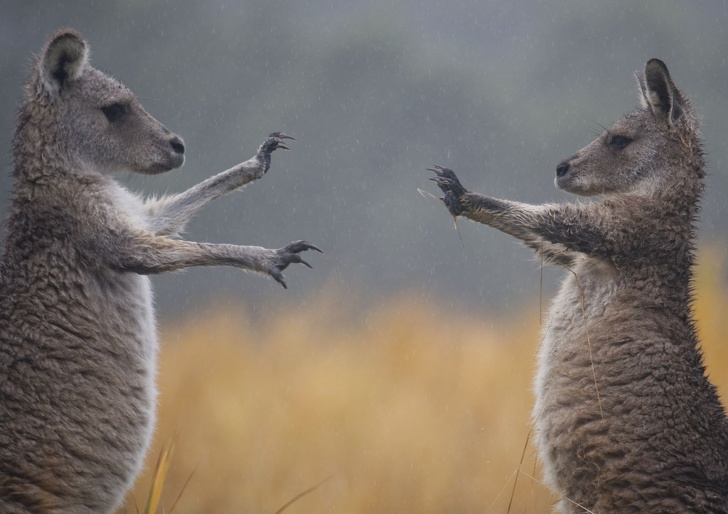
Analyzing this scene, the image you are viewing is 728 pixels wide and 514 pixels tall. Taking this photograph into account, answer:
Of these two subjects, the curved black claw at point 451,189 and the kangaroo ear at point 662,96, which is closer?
the curved black claw at point 451,189

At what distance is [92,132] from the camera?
6574 millimetres

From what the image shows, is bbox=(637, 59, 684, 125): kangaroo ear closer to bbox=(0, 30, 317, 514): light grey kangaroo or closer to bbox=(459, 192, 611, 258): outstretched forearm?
bbox=(459, 192, 611, 258): outstretched forearm

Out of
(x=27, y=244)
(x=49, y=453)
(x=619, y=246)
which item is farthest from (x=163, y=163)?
(x=619, y=246)

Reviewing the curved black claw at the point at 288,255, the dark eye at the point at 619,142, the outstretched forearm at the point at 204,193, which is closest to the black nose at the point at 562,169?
the dark eye at the point at 619,142

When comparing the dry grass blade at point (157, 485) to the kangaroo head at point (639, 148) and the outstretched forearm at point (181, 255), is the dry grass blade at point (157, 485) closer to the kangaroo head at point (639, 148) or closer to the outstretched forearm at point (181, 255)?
the outstretched forearm at point (181, 255)

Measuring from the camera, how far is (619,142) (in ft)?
22.9

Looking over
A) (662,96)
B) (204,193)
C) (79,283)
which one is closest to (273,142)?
(204,193)

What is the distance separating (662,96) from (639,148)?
15.6 inches

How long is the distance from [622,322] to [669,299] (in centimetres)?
37

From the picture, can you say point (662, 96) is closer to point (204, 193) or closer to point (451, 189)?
point (451, 189)

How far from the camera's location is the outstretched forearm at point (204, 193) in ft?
23.1

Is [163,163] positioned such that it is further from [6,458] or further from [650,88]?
[650,88]

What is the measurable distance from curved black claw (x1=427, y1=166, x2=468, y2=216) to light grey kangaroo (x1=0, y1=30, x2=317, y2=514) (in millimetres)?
1044

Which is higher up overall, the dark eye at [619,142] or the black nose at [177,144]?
the dark eye at [619,142]
